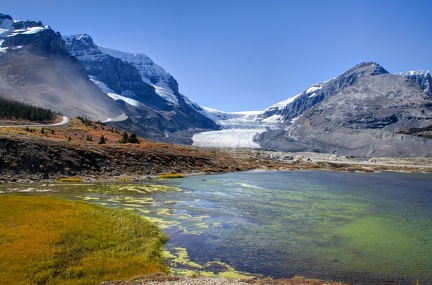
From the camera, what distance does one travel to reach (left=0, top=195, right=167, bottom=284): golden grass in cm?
1666

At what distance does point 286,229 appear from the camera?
3144cm

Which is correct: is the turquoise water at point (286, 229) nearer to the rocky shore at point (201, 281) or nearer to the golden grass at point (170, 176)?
the rocky shore at point (201, 281)

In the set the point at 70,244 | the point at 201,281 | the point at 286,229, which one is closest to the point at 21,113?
the point at 286,229

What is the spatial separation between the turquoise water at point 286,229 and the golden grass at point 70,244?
2.56 m

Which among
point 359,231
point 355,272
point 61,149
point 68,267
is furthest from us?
point 61,149

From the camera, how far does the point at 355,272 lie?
69.1ft

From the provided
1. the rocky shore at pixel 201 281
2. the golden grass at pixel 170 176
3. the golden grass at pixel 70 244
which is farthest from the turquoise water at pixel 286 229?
the golden grass at pixel 170 176

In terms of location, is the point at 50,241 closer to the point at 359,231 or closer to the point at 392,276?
the point at 392,276

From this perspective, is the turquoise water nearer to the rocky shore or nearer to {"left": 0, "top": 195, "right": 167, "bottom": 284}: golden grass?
the rocky shore

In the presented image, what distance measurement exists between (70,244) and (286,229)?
62.2ft

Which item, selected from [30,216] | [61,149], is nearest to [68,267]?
[30,216]

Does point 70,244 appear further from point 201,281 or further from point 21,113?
point 21,113

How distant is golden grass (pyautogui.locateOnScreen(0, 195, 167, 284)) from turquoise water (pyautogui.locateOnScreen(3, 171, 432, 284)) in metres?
2.56

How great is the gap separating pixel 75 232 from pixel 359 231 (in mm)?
24831
